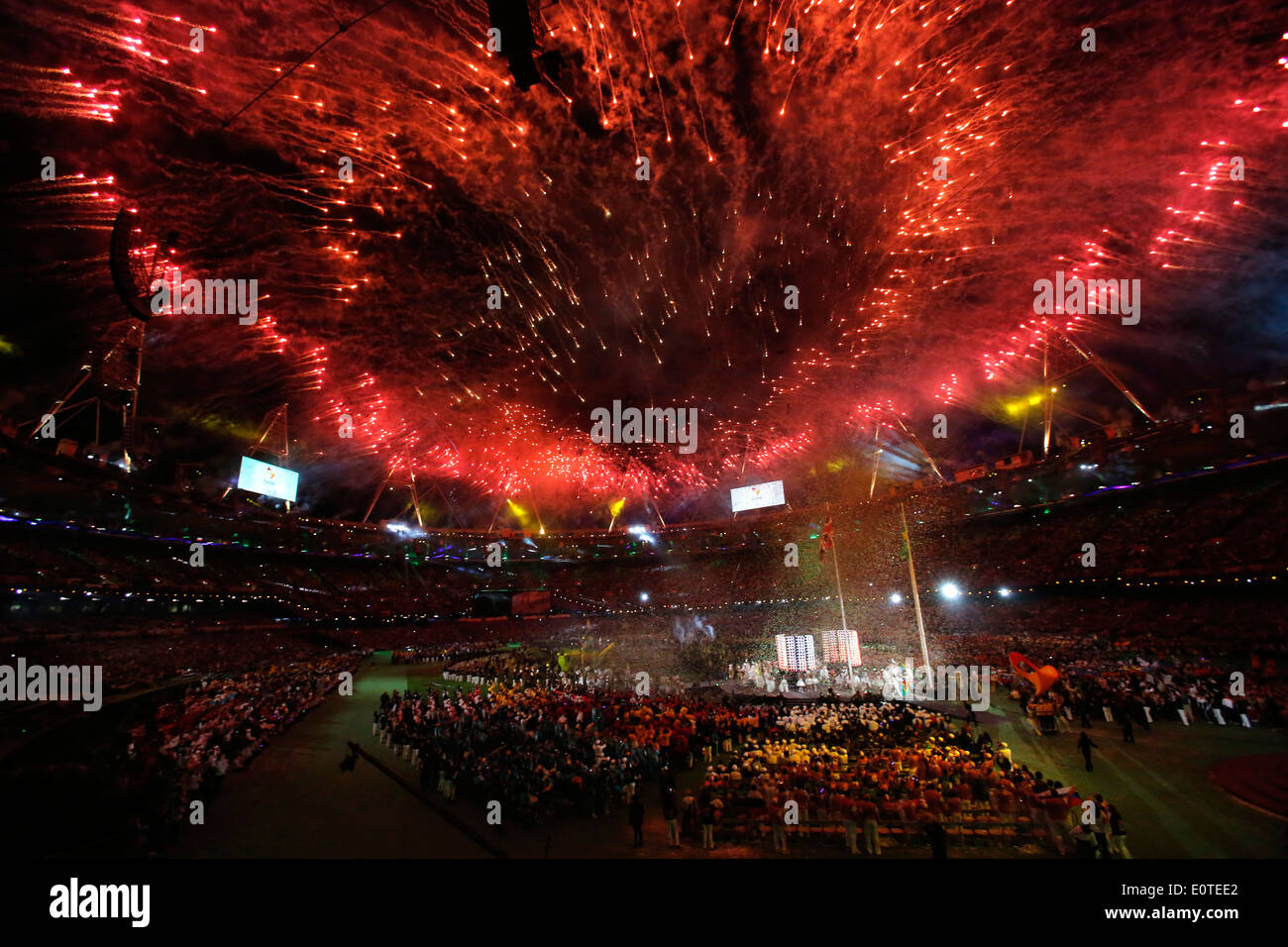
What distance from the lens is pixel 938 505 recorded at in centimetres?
3619

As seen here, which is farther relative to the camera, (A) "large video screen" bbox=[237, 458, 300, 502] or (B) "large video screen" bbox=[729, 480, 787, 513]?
(B) "large video screen" bbox=[729, 480, 787, 513]

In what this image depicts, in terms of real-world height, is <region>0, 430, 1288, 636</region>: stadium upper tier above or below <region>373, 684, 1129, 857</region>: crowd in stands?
above

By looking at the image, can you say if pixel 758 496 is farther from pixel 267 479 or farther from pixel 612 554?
pixel 267 479

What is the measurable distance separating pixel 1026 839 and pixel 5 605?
100 ft

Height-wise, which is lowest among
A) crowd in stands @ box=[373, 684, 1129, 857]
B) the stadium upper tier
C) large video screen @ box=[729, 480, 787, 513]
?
crowd in stands @ box=[373, 684, 1129, 857]

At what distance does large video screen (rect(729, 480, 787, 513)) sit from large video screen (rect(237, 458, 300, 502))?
98.8 ft

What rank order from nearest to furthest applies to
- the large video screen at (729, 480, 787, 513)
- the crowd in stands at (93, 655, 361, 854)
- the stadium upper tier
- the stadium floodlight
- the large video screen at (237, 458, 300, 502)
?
the crowd in stands at (93, 655, 361, 854), the stadium upper tier, the large video screen at (237, 458, 300, 502), the large video screen at (729, 480, 787, 513), the stadium floodlight

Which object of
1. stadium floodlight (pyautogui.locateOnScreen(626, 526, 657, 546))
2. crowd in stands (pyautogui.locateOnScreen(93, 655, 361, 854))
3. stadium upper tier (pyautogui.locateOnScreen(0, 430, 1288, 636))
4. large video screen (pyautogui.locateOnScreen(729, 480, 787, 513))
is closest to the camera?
crowd in stands (pyautogui.locateOnScreen(93, 655, 361, 854))

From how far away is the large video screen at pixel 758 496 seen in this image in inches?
1553

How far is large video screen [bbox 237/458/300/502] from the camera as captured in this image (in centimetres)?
2872

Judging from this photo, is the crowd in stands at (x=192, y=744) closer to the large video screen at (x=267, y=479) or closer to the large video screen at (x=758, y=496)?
the large video screen at (x=267, y=479)

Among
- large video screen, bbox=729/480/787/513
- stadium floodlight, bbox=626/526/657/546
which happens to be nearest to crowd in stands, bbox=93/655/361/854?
large video screen, bbox=729/480/787/513

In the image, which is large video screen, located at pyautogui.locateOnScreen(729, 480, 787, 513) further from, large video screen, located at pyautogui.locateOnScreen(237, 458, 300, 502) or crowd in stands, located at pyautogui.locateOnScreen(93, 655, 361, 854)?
large video screen, located at pyautogui.locateOnScreen(237, 458, 300, 502)
